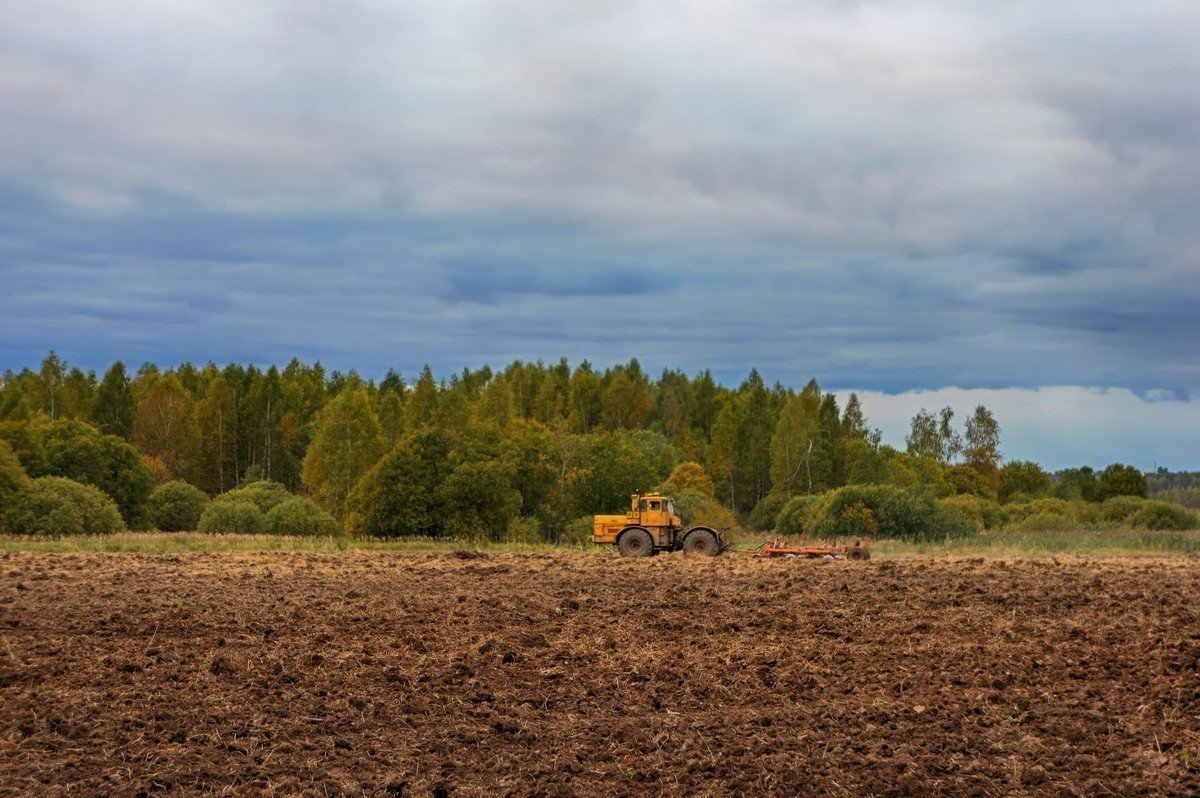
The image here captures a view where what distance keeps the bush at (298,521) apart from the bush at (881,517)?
24.9 metres

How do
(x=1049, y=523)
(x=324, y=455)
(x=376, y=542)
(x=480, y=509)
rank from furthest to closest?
1. (x=324, y=455)
2. (x=1049, y=523)
3. (x=480, y=509)
4. (x=376, y=542)

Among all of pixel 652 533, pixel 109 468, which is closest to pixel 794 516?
pixel 652 533

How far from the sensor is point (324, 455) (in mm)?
74375

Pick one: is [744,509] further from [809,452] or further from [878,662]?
[878,662]

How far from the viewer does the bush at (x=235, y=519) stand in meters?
56.9

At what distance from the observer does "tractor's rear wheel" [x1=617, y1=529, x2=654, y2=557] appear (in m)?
36.4

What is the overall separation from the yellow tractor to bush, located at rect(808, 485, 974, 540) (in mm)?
17854

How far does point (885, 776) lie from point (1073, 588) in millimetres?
14330

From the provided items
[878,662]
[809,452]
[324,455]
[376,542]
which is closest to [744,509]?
[809,452]

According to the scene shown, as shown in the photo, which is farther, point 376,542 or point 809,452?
point 809,452

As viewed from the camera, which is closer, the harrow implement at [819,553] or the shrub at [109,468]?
the harrow implement at [819,553]

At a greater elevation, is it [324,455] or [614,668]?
[324,455]

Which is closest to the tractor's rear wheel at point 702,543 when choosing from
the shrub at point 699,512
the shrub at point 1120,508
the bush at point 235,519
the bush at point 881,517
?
the bush at point 881,517

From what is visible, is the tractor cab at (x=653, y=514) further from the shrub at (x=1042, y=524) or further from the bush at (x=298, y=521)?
the shrub at (x=1042, y=524)
